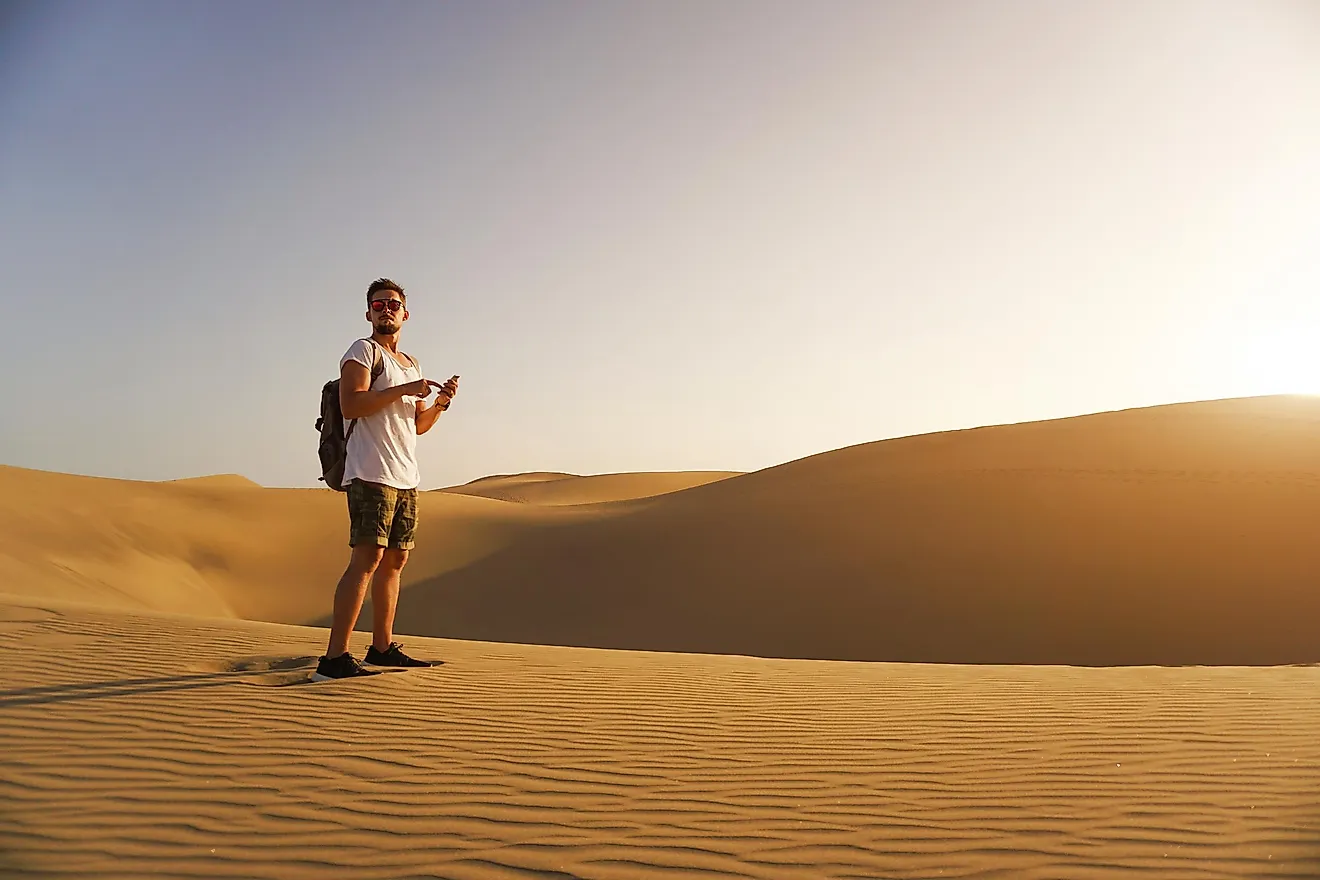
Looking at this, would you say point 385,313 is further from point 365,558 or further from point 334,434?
point 365,558

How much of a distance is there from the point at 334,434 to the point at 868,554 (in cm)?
1246

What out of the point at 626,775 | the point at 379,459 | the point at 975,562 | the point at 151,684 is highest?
the point at 379,459

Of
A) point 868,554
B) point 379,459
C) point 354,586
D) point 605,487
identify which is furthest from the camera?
point 605,487

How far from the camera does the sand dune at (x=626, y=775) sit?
2.99m

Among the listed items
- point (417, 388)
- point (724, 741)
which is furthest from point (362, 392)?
point (724, 741)

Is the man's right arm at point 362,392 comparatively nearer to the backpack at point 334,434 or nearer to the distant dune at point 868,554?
the backpack at point 334,434

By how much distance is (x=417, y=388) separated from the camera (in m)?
5.17

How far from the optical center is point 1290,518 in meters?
14.9

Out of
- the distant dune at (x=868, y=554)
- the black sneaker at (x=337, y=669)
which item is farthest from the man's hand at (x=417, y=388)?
the distant dune at (x=868, y=554)

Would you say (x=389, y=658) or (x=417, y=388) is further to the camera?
(x=389, y=658)

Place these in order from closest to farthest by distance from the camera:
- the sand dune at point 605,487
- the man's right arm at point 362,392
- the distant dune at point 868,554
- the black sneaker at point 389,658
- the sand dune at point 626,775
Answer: the sand dune at point 626,775 → the man's right arm at point 362,392 → the black sneaker at point 389,658 → the distant dune at point 868,554 → the sand dune at point 605,487

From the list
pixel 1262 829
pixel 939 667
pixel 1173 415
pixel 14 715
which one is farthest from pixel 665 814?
pixel 1173 415

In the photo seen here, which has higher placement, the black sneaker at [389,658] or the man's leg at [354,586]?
the man's leg at [354,586]

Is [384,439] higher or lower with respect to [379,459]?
higher
